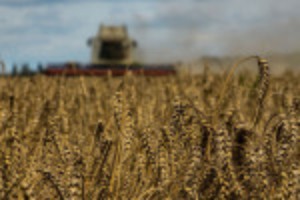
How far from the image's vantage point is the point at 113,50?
3147 cm

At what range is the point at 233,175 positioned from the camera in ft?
7.41

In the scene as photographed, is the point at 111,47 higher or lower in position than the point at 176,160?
higher

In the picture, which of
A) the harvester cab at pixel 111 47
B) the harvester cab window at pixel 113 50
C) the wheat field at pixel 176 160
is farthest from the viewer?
the harvester cab window at pixel 113 50

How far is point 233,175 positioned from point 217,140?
0.69ft

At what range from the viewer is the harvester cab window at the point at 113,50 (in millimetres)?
31484

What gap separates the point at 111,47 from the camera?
3152 cm

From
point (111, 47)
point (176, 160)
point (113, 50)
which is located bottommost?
point (176, 160)

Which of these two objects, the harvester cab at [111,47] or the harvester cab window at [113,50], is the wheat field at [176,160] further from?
the harvester cab window at [113,50]

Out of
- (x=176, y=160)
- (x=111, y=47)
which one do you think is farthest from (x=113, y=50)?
(x=176, y=160)

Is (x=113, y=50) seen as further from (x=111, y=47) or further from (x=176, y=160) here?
(x=176, y=160)

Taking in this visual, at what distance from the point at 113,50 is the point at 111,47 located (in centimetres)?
22

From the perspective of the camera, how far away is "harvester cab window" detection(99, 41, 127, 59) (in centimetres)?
3148

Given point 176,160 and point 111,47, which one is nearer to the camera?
point 176,160

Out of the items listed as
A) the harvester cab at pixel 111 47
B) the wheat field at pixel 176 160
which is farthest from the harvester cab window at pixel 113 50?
the wheat field at pixel 176 160
